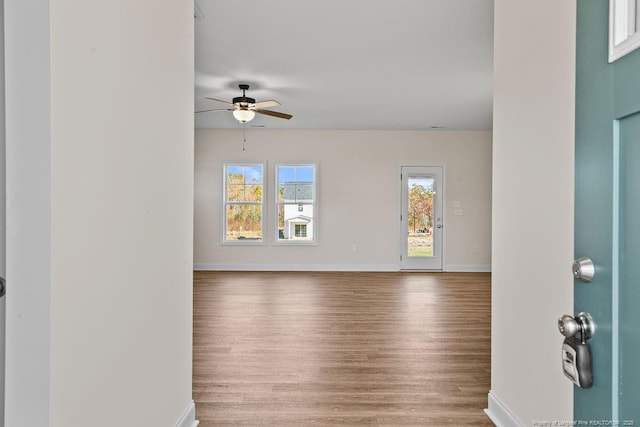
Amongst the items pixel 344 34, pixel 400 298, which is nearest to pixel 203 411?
pixel 344 34

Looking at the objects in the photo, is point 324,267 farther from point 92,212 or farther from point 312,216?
point 92,212

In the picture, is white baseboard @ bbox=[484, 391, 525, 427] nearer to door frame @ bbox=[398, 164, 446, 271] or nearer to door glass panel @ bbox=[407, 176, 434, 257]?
door frame @ bbox=[398, 164, 446, 271]

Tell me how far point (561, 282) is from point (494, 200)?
0.73 metres

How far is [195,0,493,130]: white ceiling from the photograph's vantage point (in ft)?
10.7

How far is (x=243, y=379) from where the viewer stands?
2.75 m

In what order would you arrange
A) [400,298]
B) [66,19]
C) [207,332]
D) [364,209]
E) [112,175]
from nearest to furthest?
[66,19], [112,175], [207,332], [400,298], [364,209]

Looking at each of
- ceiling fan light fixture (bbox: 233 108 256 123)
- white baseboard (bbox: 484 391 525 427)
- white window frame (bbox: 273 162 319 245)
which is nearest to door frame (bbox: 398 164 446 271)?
white window frame (bbox: 273 162 319 245)

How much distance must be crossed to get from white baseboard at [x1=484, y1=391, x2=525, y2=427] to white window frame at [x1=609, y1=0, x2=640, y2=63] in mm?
1789

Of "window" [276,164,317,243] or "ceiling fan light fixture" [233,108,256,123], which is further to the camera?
"window" [276,164,317,243]

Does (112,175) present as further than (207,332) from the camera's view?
No

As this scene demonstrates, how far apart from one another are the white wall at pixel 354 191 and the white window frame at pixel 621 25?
7325 mm

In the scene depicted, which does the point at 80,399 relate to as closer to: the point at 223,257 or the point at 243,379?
the point at 243,379

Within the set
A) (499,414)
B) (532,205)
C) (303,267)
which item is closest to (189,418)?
(499,414)

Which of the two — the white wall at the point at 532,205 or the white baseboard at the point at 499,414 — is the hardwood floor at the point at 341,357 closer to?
the white baseboard at the point at 499,414
